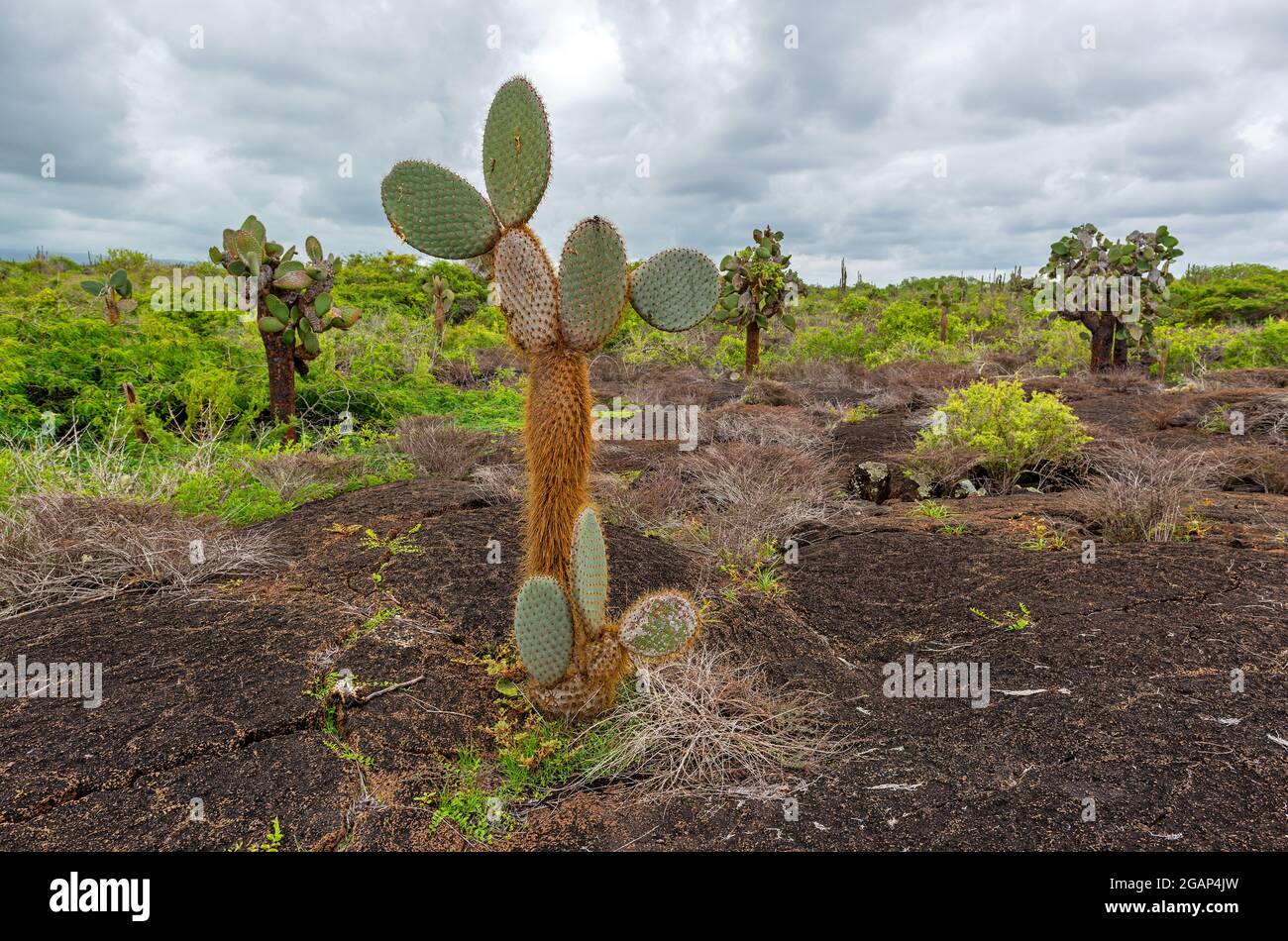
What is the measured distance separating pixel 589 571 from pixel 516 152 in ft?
5.60

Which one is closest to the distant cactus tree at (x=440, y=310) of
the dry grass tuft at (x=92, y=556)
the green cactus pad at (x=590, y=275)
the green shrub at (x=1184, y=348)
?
the dry grass tuft at (x=92, y=556)

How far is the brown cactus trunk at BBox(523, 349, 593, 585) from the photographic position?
3.05m

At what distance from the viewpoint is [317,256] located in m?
8.87

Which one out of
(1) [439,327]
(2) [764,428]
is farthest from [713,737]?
(1) [439,327]

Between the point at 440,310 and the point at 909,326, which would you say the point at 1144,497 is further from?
the point at 440,310

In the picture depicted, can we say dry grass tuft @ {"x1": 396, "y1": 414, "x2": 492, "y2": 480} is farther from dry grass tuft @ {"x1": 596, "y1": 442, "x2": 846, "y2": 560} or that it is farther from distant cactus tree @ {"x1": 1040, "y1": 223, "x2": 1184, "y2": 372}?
distant cactus tree @ {"x1": 1040, "y1": 223, "x2": 1184, "y2": 372}

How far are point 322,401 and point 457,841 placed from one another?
8421 millimetres

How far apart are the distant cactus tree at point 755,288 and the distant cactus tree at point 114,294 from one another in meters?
10.2

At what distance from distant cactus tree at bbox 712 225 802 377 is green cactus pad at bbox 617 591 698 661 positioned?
1284 cm

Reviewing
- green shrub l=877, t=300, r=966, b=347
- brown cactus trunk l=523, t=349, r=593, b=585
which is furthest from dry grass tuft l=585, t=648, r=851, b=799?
green shrub l=877, t=300, r=966, b=347

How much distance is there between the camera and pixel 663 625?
295cm

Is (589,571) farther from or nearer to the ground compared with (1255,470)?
nearer to the ground
